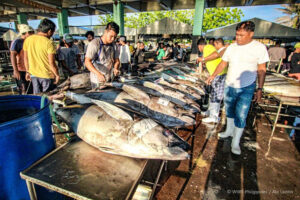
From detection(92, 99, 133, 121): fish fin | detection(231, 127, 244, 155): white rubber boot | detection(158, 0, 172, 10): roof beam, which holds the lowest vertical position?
detection(231, 127, 244, 155): white rubber boot

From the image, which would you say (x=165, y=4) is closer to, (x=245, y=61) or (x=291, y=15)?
(x=245, y=61)

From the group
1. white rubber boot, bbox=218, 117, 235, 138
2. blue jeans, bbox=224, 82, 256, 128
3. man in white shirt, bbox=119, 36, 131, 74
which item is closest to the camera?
blue jeans, bbox=224, 82, 256, 128

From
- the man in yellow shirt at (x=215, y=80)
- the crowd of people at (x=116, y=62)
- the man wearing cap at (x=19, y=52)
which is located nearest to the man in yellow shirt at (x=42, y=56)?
the crowd of people at (x=116, y=62)

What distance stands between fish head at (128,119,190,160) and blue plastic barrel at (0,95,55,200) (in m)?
0.77

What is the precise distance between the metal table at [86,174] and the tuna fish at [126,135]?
97mm

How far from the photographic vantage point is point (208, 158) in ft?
9.69

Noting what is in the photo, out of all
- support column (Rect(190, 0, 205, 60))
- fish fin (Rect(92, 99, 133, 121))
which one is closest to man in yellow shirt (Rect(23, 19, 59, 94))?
fish fin (Rect(92, 99, 133, 121))

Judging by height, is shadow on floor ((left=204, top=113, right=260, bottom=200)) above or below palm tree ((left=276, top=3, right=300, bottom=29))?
below

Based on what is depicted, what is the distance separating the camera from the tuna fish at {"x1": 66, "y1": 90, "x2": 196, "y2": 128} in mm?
2318

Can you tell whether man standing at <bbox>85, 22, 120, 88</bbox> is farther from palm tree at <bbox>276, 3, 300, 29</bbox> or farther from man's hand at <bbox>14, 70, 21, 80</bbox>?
palm tree at <bbox>276, 3, 300, 29</bbox>

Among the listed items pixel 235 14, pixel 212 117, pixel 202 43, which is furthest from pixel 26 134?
pixel 235 14

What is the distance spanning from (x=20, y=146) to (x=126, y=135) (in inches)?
32.1

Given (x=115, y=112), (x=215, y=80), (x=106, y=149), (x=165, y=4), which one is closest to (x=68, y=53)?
(x=215, y=80)

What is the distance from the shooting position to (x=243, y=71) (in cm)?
286
